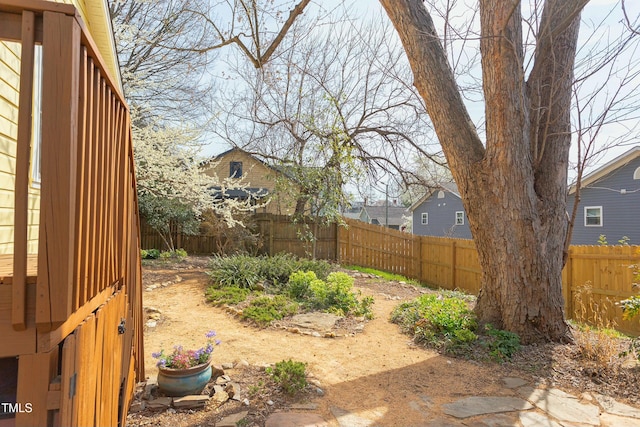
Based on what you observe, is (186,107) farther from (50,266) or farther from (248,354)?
(50,266)

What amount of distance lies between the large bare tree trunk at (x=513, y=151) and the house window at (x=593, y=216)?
11.6 m

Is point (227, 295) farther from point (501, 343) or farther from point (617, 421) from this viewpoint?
point (617, 421)

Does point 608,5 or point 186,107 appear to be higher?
point 186,107

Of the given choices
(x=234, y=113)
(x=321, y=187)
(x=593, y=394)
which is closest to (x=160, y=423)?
(x=593, y=394)

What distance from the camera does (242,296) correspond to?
21.7 ft

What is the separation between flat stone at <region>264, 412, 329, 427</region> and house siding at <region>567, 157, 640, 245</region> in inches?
485

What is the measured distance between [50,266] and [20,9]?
843 mm

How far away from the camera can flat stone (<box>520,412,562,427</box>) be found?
106 inches

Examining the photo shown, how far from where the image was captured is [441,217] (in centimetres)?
2273

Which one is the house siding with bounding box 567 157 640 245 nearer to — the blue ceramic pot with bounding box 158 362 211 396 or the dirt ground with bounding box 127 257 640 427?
the dirt ground with bounding box 127 257 640 427

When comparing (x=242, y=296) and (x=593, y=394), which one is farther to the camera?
(x=242, y=296)

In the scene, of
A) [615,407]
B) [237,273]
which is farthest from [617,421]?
[237,273]

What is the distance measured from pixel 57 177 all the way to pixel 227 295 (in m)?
5.79

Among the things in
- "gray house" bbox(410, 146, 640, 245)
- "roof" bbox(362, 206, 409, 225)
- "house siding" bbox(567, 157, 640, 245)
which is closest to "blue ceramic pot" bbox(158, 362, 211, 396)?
"gray house" bbox(410, 146, 640, 245)
